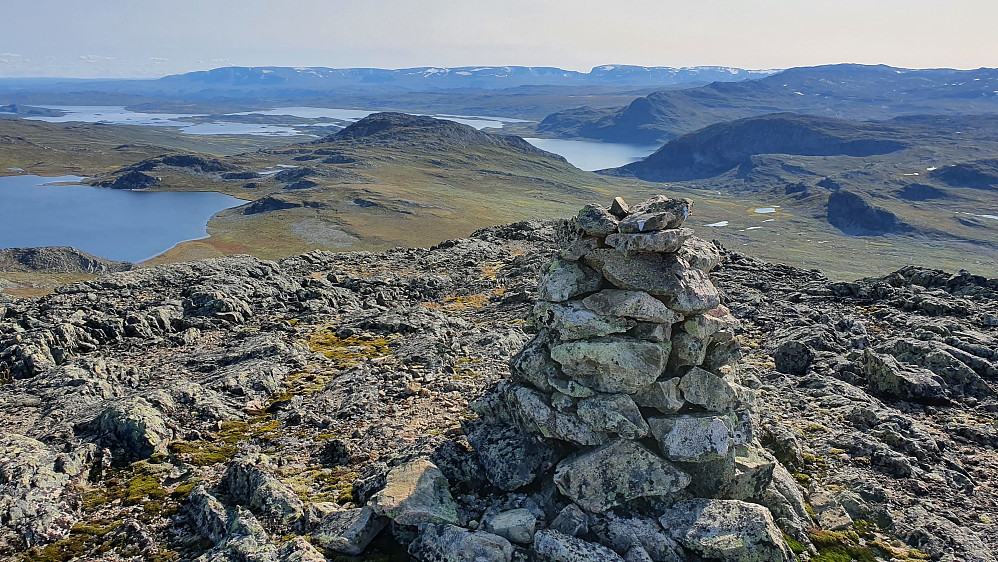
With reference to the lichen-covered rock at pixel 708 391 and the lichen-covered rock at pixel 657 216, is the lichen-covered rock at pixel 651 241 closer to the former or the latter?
the lichen-covered rock at pixel 657 216

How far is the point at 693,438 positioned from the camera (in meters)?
19.6

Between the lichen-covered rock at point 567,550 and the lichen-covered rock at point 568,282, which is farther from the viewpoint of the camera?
the lichen-covered rock at point 568,282

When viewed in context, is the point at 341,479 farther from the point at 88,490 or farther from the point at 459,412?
the point at 88,490

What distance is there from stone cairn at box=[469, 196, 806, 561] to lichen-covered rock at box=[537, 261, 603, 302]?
0.05 m

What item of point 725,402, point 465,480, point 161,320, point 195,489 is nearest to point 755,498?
point 725,402

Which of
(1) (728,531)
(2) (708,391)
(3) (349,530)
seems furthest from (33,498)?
(2) (708,391)

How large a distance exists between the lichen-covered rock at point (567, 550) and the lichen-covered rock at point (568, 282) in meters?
8.83

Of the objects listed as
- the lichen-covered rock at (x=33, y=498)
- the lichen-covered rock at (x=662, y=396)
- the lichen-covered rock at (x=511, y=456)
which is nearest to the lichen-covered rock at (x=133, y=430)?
the lichen-covered rock at (x=33, y=498)

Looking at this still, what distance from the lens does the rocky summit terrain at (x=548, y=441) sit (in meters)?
18.1

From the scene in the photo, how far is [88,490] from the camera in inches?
806

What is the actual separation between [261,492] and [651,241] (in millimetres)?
16244

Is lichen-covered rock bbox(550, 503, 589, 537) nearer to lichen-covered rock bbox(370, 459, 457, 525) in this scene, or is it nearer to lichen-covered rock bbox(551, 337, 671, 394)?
lichen-covered rock bbox(370, 459, 457, 525)

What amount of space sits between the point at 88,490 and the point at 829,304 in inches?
2014

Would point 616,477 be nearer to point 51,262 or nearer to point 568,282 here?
point 568,282
